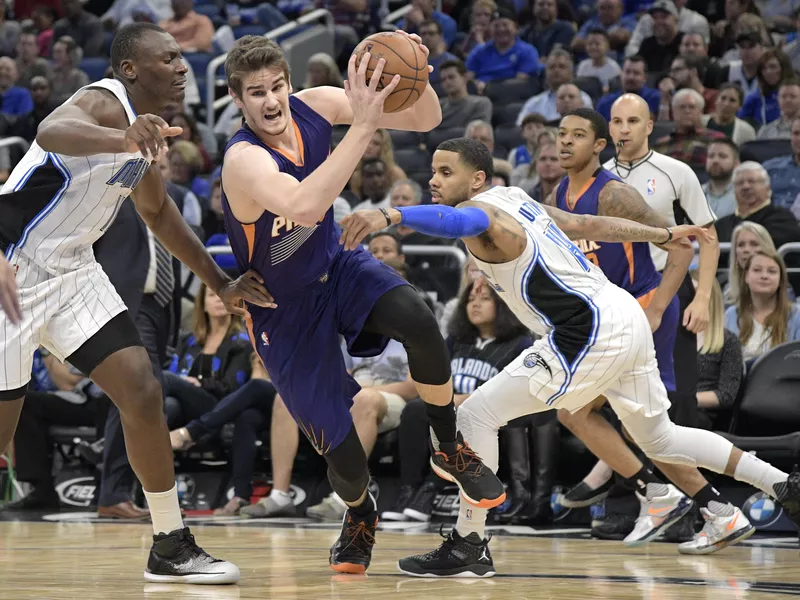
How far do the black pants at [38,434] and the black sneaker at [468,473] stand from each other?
4567 millimetres

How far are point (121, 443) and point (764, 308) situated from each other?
4.15m

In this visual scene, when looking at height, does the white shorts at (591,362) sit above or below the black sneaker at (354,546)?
above

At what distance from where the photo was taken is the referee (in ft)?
21.8

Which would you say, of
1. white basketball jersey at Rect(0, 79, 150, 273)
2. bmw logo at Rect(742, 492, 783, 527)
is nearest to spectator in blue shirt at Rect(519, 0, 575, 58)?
bmw logo at Rect(742, 492, 783, 527)

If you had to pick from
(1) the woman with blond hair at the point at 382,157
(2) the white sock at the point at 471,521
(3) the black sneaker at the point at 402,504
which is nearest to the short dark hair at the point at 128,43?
(2) the white sock at the point at 471,521

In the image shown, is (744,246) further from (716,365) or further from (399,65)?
(399,65)

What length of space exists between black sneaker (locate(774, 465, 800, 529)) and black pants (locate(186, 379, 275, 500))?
3722 millimetres

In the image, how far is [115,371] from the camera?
172 inches

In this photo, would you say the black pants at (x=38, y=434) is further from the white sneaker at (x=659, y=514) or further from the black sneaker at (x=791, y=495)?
the black sneaker at (x=791, y=495)

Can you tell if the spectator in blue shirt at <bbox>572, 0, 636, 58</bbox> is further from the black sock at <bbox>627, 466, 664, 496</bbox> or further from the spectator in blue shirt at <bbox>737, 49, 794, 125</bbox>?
the black sock at <bbox>627, 466, 664, 496</bbox>

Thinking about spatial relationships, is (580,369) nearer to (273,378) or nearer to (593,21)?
(273,378)

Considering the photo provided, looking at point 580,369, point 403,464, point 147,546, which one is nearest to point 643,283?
point 580,369

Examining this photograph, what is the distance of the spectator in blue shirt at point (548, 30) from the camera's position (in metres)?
13.2

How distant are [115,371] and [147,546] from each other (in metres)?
2.01
